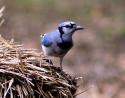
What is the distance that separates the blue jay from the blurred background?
2880 millimetres

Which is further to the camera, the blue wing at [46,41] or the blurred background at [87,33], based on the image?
the blurred background at [87,33]

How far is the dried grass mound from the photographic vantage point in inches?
263

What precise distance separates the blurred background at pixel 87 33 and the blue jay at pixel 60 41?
2880mm

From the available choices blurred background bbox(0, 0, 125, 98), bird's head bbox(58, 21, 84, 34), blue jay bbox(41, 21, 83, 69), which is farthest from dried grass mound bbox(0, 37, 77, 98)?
blurred background bbox(0, 0, 125, 98)

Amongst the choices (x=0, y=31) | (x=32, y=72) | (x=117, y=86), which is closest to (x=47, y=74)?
(x=32, y=72)

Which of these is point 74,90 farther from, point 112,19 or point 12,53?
point 112,19

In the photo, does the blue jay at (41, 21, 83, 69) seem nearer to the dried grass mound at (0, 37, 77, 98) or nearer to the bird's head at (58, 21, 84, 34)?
the bird's head at (58, 21, 84, 34)

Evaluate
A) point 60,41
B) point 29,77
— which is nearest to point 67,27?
point 60,41

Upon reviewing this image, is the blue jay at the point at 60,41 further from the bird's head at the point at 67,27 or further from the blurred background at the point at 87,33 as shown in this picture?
the blurred background at the point at 87,33

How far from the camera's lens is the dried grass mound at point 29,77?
6.68 metres

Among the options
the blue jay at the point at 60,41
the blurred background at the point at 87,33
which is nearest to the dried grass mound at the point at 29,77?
the blue jay at the point at 60,41

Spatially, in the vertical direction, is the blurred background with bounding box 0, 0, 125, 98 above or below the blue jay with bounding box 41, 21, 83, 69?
below

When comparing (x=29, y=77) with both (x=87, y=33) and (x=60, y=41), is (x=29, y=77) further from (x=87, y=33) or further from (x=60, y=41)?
(x=87, y=33)

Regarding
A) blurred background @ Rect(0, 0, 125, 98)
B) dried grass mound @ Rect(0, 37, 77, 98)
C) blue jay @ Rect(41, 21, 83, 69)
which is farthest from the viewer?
blurred background @ Rect(0, 0, 125, 98)
